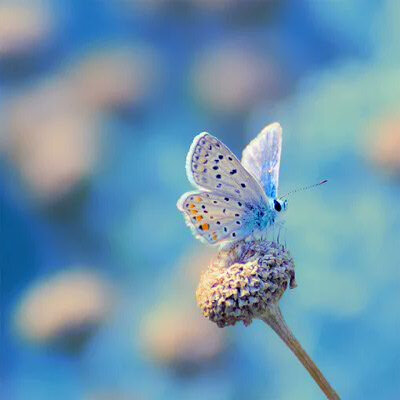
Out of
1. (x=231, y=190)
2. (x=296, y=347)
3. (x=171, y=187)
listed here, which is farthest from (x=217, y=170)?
(x=171, y=187)

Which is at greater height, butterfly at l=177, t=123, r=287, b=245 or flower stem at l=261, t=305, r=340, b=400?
butterfly at l=177, t=123, r=287, b=245

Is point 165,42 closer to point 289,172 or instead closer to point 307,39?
point 307,39

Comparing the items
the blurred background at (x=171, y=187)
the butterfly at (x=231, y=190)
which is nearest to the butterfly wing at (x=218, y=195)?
the butterfly at (x=231, y=190)

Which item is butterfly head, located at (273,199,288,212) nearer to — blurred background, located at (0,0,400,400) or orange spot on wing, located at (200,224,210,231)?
orange spot on wing, located at (200,224,210,231)

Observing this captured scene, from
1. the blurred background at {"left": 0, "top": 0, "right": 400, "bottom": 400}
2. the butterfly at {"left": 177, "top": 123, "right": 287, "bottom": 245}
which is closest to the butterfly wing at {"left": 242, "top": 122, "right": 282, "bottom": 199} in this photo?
the butterfly at {"left": 177, "top": 123, "right": 287, "bottom": 245}

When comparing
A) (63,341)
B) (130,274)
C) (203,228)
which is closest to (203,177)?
(203,228)

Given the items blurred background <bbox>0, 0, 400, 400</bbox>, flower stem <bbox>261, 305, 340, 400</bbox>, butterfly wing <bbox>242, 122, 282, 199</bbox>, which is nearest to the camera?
flower stem <bbox>261, 305, 340, 400</bbox>

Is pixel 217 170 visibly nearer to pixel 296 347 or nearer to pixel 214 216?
pixel 214 216
